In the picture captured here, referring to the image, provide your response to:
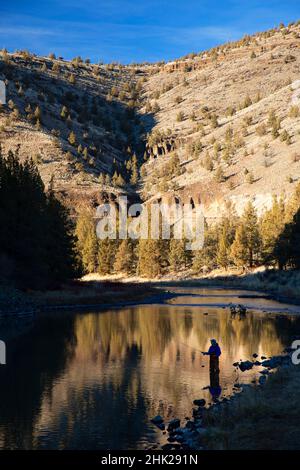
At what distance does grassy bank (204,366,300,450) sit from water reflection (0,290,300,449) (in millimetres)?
1820

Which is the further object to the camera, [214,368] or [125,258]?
[125,258]

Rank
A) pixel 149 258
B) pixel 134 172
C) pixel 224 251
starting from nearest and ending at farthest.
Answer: pixel 224 251
pixel 149 258
pixel 134 172

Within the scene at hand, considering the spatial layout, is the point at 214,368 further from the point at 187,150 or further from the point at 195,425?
the point at 187,150

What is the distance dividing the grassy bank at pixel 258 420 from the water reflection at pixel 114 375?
71.7 inches

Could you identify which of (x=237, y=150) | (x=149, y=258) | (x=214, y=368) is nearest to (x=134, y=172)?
(x=237, y=150)

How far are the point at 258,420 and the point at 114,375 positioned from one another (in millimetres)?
10809

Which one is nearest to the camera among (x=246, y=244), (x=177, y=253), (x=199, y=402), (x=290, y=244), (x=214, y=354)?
(x=199, y=402)

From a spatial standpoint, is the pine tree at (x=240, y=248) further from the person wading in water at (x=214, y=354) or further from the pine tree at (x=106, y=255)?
the person wading in water at (x=214, y=354)

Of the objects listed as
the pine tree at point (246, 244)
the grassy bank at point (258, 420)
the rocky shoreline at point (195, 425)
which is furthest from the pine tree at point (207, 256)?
Answer: the grassy bank at point (258, 420)

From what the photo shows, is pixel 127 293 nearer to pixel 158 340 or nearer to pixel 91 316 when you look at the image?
pixel 91 316

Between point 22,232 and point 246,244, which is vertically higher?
point 22,232

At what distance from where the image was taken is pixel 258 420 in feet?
55.4

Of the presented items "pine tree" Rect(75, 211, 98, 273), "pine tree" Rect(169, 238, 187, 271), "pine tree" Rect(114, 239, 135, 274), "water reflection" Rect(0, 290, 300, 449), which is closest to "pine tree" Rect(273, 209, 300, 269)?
"water reflection" Rect(0, 290, 300, 449)

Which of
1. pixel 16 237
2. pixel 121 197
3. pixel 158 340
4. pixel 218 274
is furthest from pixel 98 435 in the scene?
pixel 121 197
